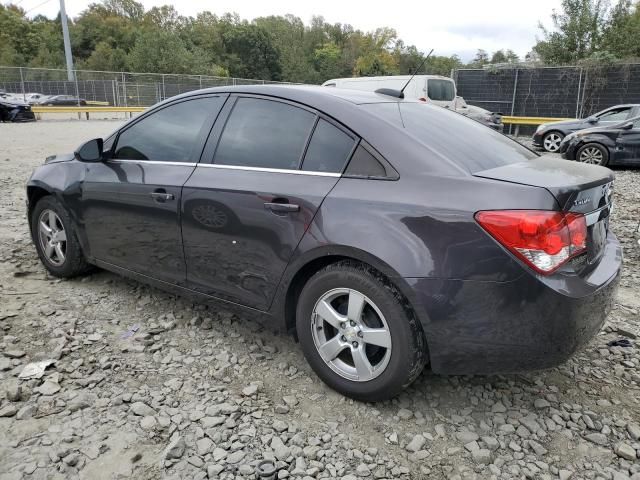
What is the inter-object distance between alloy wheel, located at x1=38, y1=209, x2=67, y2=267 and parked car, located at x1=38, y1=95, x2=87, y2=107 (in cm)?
2727

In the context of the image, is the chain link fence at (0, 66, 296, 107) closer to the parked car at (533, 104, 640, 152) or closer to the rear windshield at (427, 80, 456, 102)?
the rear windshield at (427, 80, 456, 102)

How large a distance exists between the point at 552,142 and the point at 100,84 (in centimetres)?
2484

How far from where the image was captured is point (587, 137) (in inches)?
430

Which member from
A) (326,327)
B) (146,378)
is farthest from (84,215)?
(326,327)

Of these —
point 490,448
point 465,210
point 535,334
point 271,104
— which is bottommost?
point 490,448

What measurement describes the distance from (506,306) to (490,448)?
70cm

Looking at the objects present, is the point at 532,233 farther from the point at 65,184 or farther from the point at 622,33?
the point at 622,33

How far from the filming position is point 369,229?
96.3 inches

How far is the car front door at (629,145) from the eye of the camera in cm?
1049

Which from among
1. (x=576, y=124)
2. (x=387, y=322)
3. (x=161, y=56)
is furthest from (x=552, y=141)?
(x=161, y=56)

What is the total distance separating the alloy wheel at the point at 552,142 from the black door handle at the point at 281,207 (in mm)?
13021

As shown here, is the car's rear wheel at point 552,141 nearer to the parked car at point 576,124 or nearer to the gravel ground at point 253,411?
the parked car at point 576,124

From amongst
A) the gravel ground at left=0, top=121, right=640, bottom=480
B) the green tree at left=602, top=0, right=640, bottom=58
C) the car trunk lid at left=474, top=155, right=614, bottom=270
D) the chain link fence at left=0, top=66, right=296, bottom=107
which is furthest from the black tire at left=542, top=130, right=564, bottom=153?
the green tree at left=602, top=0, right=640, bottom=58

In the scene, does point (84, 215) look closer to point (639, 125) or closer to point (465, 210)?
point (465, 210)
